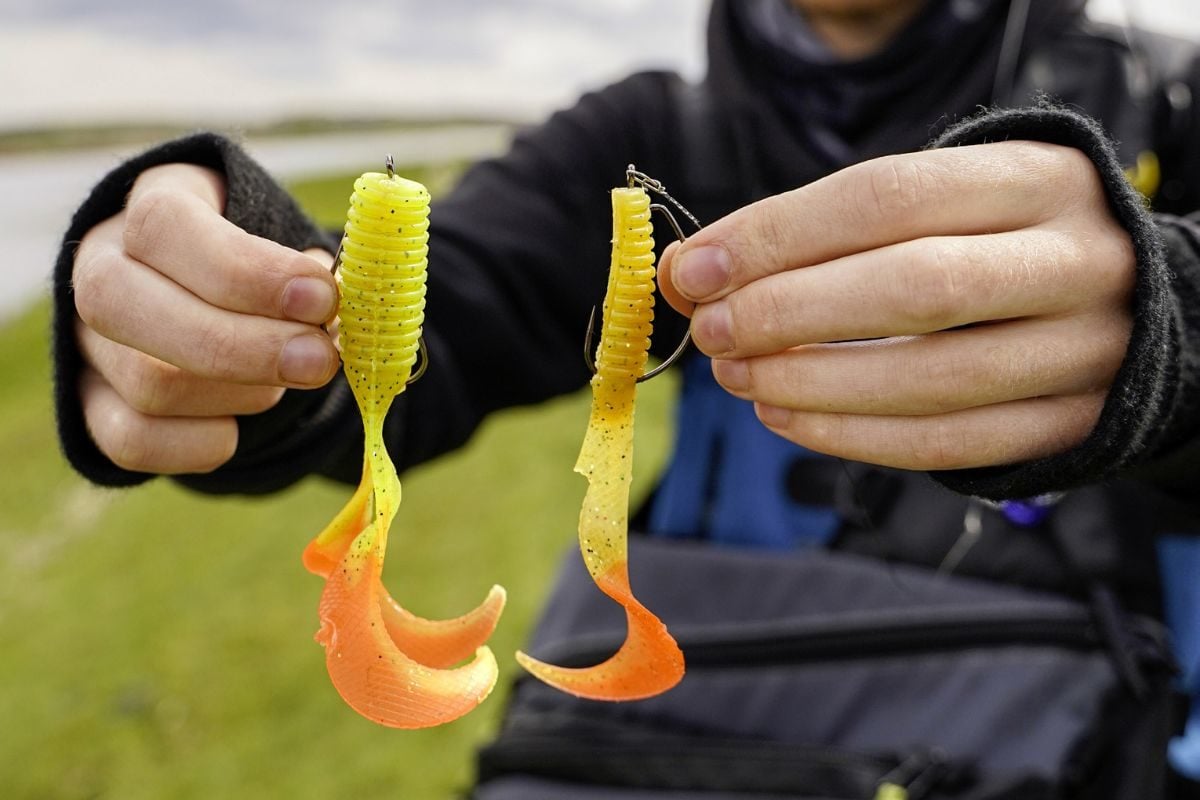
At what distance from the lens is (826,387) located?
3.80 feet

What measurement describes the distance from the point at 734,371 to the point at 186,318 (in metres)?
0.73

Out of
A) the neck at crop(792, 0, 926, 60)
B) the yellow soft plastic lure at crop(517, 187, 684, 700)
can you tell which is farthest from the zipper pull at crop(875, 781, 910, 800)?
the neck at crop(792, 0, 926, 60)

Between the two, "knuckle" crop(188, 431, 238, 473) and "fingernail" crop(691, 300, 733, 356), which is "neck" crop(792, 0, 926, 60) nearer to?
"fingernail" crop(691, 300, 733, 356)

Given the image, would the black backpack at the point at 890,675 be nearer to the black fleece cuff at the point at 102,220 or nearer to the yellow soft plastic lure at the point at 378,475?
the yellow soft plastic lure at the point at 378,475

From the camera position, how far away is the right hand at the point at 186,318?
1212 millimetres

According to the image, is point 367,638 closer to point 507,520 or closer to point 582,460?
point 582,460

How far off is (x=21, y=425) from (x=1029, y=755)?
8.92m

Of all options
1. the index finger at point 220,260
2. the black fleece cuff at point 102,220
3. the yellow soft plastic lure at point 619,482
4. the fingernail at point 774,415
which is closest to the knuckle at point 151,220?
the index finger at point 220,260

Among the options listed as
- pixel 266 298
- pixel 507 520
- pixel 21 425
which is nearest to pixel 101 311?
pixel 266 298

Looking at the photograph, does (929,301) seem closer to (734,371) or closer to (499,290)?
(734,371)

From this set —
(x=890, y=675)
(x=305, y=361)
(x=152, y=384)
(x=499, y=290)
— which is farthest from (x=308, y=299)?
(x=890, y=675)

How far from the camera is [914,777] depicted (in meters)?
1.85

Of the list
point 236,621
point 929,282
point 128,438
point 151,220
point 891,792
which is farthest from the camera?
point 236,621

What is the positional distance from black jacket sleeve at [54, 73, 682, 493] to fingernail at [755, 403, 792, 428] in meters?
0.83
